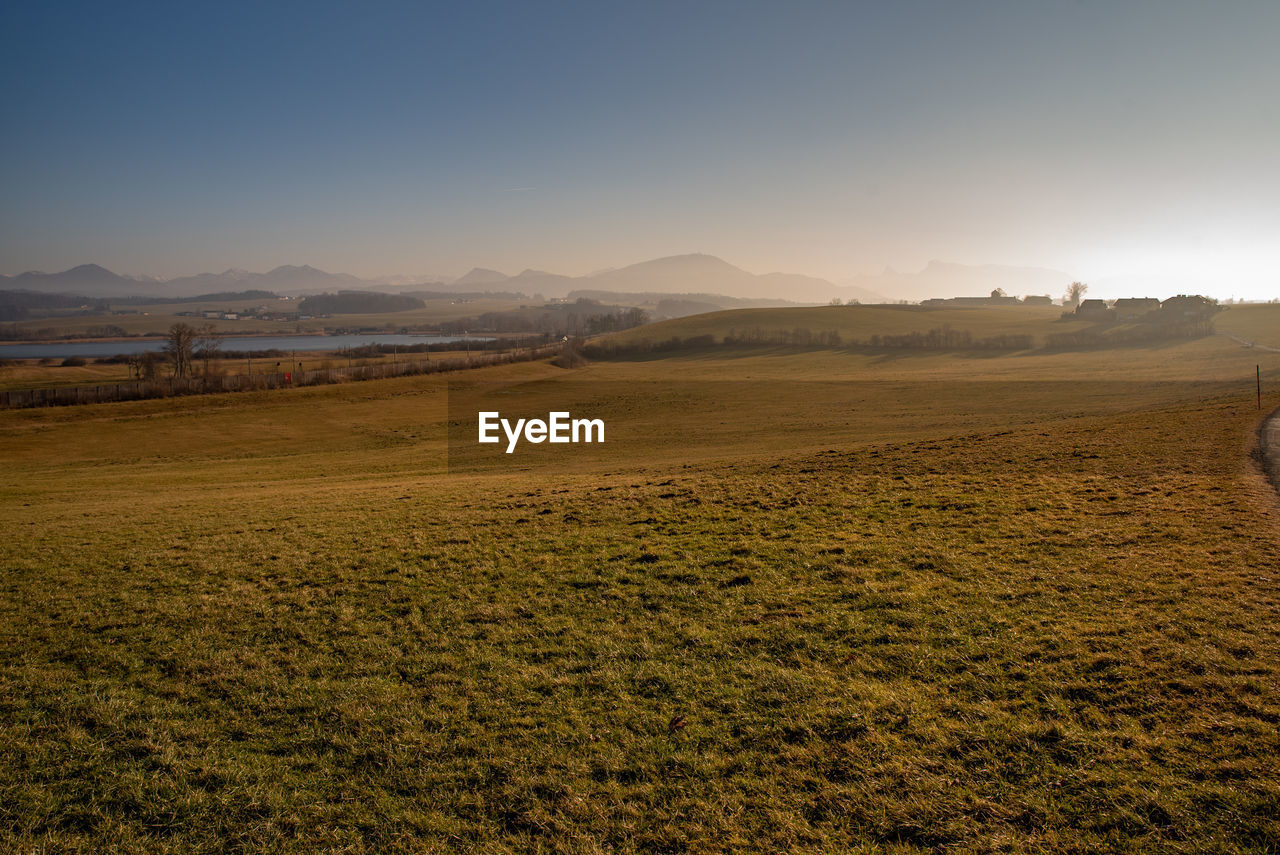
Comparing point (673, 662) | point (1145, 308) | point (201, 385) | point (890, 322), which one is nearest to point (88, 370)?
point (201, 385)

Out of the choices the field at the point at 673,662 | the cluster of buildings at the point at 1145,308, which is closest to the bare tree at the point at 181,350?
the field at the point at 673,662

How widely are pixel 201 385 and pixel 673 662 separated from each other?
7085 cm

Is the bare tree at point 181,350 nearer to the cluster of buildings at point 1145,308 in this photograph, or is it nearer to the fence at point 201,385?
the fence at point 201,385

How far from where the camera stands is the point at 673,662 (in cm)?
935

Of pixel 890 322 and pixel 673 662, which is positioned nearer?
pixel 673 662

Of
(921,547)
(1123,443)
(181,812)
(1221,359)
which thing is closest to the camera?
(181,812)

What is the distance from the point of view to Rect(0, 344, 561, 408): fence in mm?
55344

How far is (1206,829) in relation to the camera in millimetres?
5668

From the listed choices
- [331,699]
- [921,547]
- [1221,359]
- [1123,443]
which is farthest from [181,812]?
[1221,359]

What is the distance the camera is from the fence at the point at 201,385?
5534cm

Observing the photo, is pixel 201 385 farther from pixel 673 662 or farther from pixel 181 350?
pixel 673 662

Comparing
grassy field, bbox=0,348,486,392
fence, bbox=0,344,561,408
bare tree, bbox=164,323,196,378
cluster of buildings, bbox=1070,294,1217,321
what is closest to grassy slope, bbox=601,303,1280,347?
cluster of buildings, bbox=1070,294,1217,321

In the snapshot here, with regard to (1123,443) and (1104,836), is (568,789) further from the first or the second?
(1123,443)

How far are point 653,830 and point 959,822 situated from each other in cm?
280
